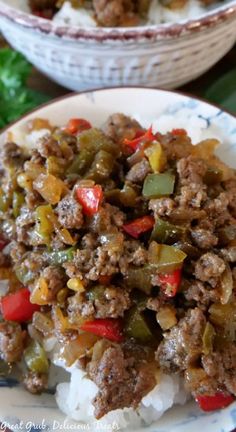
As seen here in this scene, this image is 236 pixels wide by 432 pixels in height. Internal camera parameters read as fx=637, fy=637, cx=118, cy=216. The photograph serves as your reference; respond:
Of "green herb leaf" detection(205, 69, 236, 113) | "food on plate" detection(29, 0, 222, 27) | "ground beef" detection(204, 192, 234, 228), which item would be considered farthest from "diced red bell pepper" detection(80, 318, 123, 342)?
"food on plate" detection(29, 0, 222, 27)

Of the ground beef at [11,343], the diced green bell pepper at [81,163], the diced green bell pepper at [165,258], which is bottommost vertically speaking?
the ground beef at [11,343]

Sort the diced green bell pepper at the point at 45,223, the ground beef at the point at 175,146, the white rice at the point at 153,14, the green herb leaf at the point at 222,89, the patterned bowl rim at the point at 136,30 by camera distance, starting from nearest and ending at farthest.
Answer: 1. the diced green bell pepper at the point at 45,223
2. the ground beef at the point at 175,146
3. the patterned bowl rim at the point at 136,30
4. the green herb leaf at the point at 222,89
5. the white rice at the point at 153,14

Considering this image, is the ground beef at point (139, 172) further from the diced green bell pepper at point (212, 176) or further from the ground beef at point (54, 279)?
the ground beef at point (54, 279)

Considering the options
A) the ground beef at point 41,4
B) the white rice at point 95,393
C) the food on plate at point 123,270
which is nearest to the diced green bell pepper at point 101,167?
the food on plate at point 123,270

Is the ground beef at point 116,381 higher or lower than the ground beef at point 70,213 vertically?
lower

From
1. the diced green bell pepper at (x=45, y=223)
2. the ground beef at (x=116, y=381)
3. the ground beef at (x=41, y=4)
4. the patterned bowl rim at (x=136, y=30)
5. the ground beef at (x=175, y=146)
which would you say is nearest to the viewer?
the ground beef at (x=116, y=381)

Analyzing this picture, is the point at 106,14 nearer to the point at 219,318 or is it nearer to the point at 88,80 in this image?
the point at 88,80
